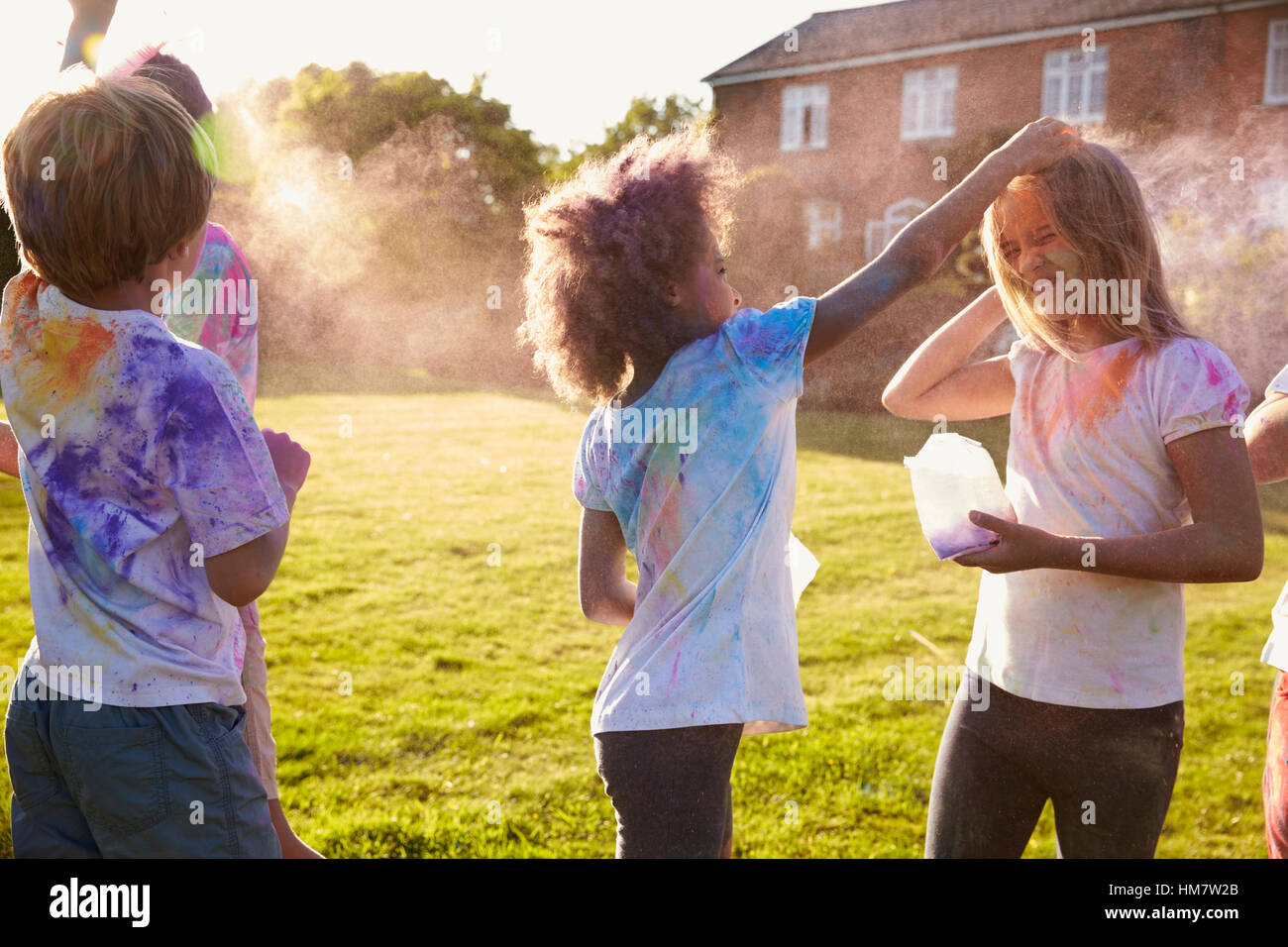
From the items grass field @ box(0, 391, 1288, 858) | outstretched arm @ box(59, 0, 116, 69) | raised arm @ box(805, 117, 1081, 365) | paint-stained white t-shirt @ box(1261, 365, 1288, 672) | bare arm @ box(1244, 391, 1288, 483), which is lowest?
grass field @ box(0, 391, 1288, 858)

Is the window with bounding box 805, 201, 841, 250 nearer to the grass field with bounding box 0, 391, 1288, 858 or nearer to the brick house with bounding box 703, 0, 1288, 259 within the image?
the brick house with bounding box 703, 0, 1288, 259

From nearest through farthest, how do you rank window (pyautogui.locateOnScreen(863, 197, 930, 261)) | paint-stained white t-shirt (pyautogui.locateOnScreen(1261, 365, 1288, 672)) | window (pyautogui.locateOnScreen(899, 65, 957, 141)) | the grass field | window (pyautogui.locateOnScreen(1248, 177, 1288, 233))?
paint-stained white t-shirt (pyautogui.locateOnScreen(1261, 365, 1288, 672))
the grass field
window (pyautogui.locateOnScreen(1248, 177, 1288, 233))
window (pyautogui.locateOnScreen(899, 65, 957, 141))
window (pyautogui.locateOnScreen(863, 197, 930, 261))

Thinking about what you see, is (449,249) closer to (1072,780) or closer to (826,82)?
(826,82)

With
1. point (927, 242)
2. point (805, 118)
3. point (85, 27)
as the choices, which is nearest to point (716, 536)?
point (927, 242)

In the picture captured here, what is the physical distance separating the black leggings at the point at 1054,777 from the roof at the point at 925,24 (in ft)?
53.3

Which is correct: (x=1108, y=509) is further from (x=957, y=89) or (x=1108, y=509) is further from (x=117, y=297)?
(x=957, y=89)

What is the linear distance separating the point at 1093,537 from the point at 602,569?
0.97m

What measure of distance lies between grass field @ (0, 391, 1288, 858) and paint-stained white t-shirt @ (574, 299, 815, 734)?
178cm

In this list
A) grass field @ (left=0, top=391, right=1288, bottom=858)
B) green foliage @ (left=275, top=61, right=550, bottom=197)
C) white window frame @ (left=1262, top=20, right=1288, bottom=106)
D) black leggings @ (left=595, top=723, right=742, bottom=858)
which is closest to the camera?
black leggings @ (left=595, top=723, right=742, bottom=858)

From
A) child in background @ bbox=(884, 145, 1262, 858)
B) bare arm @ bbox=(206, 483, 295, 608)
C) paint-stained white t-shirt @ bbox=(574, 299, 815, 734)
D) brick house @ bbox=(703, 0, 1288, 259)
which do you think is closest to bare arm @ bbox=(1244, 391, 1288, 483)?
child in background @ bbox=(884, 145, 1262, 858)

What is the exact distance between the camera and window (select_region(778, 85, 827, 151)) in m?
18.9

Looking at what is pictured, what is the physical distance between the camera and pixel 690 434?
1.86m

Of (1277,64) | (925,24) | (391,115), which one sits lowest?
(391,115)
